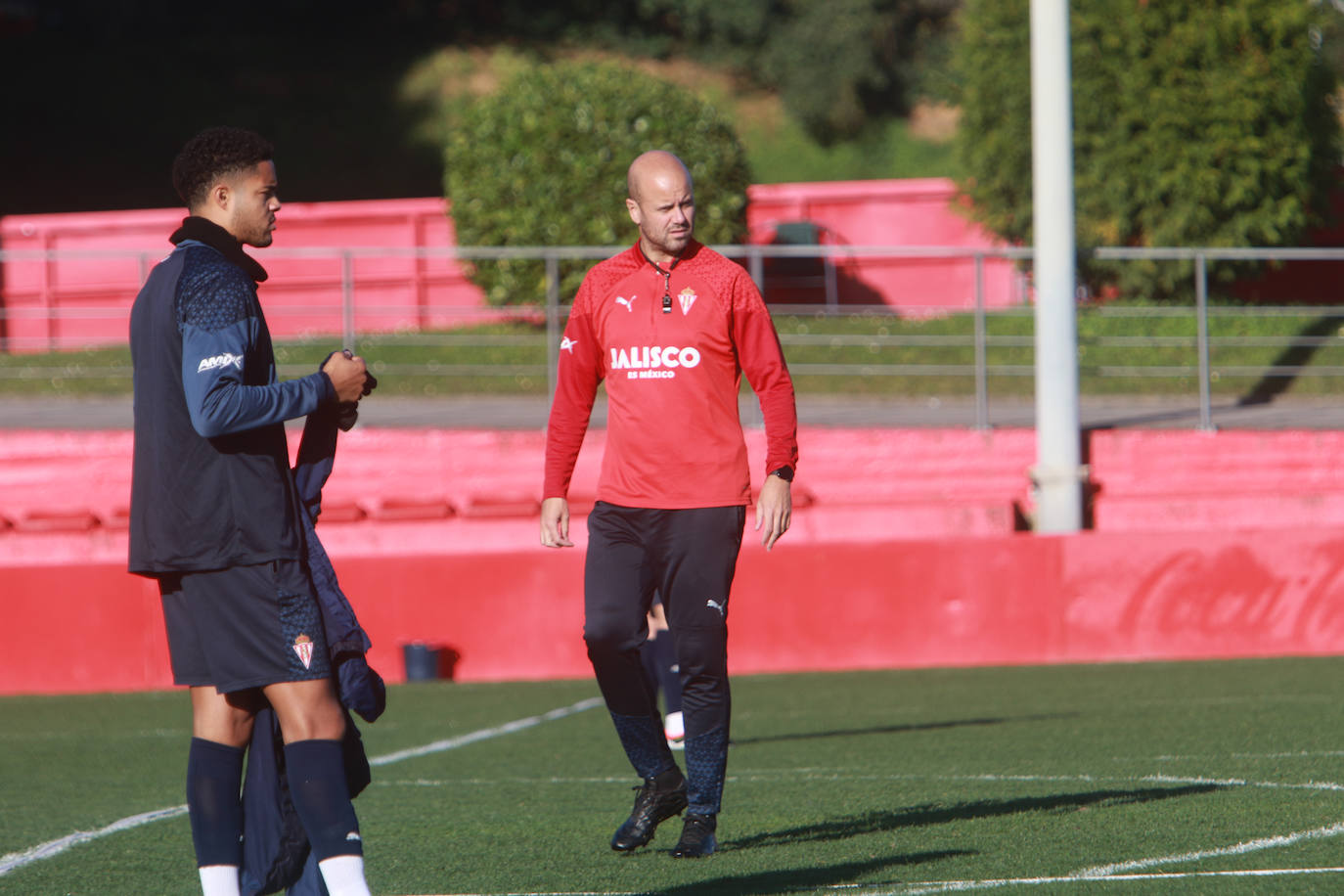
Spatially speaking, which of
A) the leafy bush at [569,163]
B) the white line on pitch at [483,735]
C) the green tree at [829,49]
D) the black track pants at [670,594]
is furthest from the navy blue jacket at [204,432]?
the green tree at [829,49]

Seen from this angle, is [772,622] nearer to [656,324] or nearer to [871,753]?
[871,753]

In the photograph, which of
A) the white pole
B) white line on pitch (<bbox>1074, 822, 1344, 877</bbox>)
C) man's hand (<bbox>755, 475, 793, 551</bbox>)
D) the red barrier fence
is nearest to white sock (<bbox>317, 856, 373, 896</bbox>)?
man's hand (<bbox>755, 475, 793, 551</bbox>)

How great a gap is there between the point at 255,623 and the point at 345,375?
1.95 feet

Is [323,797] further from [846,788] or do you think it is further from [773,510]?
[846,788]

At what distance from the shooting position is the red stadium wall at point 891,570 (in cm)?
1098

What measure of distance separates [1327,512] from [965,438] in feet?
8.36

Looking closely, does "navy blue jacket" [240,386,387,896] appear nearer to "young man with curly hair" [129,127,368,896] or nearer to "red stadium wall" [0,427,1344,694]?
"young man with curly hair" [129,127,368,896]

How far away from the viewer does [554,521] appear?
5.43m

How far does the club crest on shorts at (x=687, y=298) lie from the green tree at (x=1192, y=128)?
13.5 meters

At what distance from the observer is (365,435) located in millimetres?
13656

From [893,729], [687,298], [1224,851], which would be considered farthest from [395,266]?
[1224,851]

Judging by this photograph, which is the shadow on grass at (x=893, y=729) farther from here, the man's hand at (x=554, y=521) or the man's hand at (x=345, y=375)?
the man's hand at (x=345, y=375)

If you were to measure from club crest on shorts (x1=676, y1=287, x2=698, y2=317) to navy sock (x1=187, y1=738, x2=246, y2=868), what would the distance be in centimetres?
190

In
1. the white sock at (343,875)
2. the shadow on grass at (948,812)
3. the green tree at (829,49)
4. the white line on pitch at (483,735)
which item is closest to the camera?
the white sock at (343,875)
